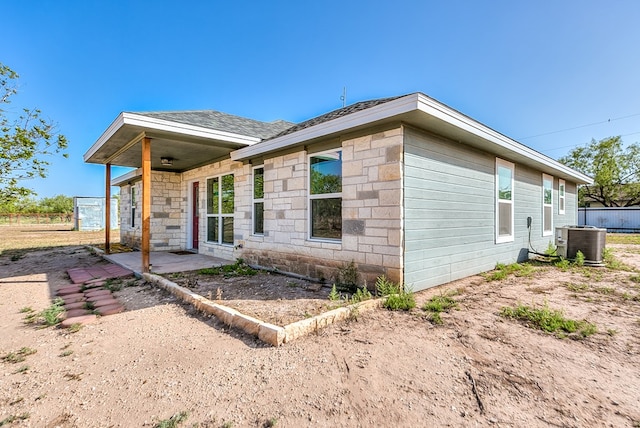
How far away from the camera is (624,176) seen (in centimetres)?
2522

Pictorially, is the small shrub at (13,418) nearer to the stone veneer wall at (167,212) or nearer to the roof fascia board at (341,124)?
the roof fascia board at (341,124)

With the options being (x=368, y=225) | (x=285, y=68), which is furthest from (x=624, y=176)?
(x=368, y=225)

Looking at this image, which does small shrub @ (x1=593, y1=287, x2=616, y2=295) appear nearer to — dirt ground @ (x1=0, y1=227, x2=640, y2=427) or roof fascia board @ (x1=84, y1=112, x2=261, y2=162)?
dirt ground @ (x1=0, y1=227, x2=640, y2=427)

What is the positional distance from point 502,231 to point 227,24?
9510 millimetres

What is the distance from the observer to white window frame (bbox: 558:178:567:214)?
31.6 ft

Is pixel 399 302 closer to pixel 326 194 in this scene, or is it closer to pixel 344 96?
pixel 326 194

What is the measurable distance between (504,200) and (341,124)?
469cm

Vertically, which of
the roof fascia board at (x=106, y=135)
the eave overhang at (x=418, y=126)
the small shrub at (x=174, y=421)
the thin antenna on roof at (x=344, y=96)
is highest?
the thin antenna on roof at (x=344, y=96)

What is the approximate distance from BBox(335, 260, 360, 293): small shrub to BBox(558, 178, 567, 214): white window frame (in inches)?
358

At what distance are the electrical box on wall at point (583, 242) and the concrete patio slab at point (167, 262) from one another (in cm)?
877

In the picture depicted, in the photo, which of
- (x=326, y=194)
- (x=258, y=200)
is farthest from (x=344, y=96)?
(x=326, y=194)

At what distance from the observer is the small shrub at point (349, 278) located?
15.0 ft

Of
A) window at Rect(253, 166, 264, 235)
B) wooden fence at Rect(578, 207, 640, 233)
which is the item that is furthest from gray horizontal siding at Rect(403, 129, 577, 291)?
wooden fence at Rect(578, 207, 640, 233)

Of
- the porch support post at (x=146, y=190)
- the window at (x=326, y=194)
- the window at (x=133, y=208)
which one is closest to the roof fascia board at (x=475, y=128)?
the window at (x=326, y=194)
